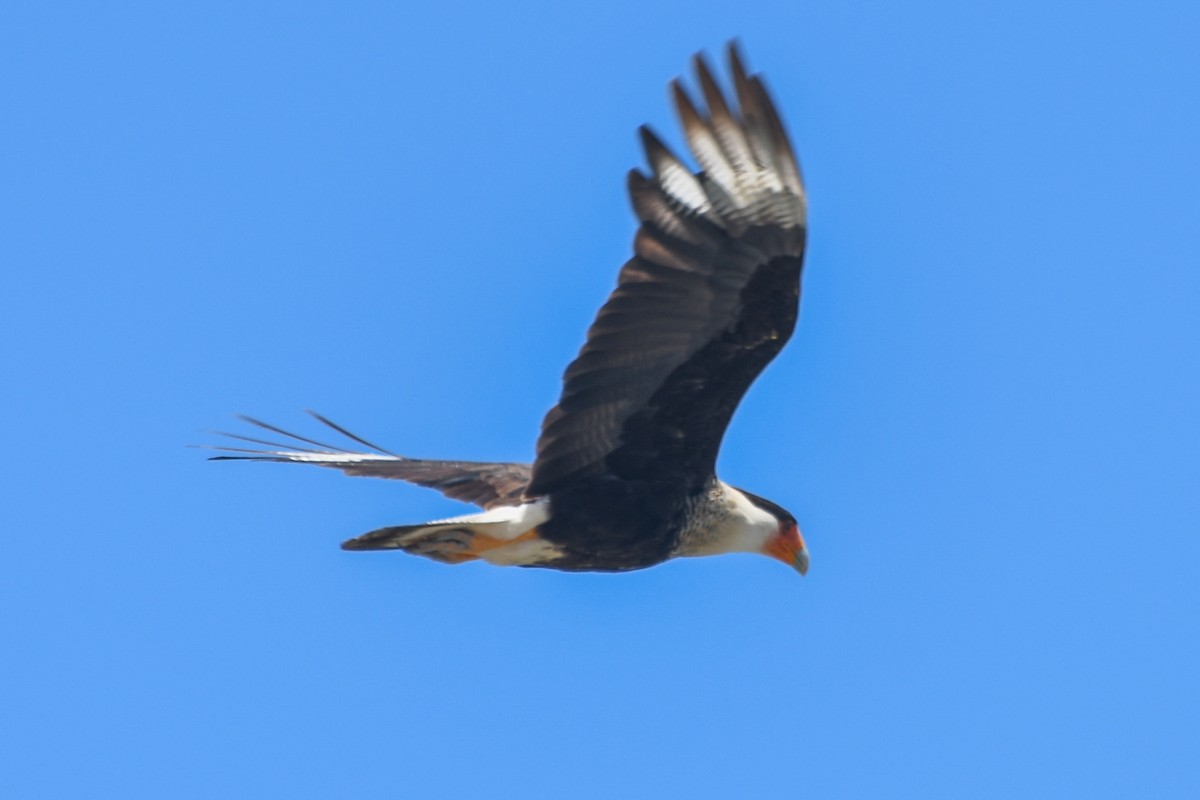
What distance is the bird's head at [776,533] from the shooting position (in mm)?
9711

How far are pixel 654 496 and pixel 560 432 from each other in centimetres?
58

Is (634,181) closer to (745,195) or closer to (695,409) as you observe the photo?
(745,195)

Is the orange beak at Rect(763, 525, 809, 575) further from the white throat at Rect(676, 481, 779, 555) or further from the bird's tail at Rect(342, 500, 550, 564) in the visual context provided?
the bird's tail at Rect(342, 500, 550, 564)

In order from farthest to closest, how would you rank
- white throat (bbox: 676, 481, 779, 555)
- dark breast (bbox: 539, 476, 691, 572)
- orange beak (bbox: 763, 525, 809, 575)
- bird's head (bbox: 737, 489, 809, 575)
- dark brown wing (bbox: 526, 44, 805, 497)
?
orange beak (bbox: 763, 525, 809, 575) < bird's head (bbox: 737, 489, 809, 575) < white throat (bbox: 676, 481, 779, 555) < dark breast (bbox: 539, 476, 691, 572) < dark brown wing (bbox: 526, 44, 805, 497)

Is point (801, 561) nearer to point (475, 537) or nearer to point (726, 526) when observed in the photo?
point (726, 526)

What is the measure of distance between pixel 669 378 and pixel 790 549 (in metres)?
1.76

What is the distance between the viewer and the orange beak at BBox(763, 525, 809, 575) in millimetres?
9922

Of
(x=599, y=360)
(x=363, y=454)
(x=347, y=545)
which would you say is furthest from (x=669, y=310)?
(x=363, y=454)

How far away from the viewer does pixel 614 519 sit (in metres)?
9.02

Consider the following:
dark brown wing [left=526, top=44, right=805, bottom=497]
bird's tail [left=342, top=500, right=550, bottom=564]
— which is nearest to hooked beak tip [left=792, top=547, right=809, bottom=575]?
dark brown wing [left=526, top=44, right=805, bottom=497]

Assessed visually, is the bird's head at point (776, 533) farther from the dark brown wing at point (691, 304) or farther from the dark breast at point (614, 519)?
the dark brown wing at point (691, 304)

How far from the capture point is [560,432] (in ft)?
28.8

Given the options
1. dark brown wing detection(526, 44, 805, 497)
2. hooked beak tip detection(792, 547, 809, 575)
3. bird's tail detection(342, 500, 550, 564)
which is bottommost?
bird's tail detection(342, 500, 550, 564)

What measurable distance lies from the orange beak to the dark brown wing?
44.6 inches
